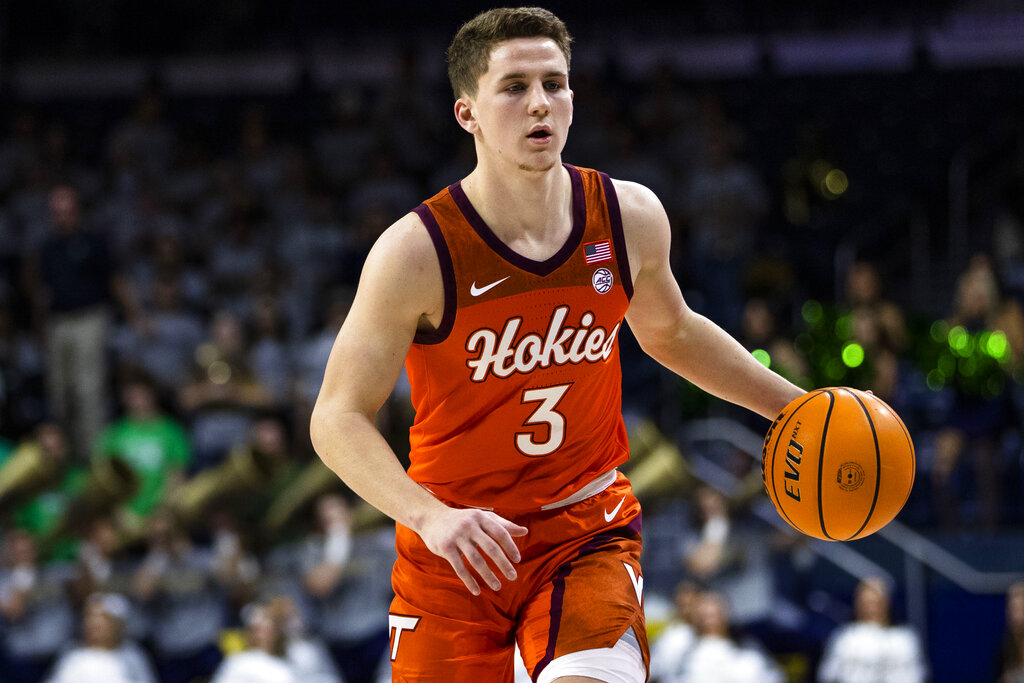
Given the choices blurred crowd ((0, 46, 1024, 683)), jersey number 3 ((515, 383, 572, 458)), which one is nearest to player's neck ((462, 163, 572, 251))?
jersey number 3 ((515, 383, 572, 458))

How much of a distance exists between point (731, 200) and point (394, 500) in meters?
8.35

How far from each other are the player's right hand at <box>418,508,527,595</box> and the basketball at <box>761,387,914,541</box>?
1.06 metres

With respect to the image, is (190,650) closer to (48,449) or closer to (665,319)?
(48,449)

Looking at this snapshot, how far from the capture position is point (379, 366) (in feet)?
10.6

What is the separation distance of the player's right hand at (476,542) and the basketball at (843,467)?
106 centimetres

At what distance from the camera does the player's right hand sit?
2.81m

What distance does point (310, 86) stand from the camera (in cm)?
1421

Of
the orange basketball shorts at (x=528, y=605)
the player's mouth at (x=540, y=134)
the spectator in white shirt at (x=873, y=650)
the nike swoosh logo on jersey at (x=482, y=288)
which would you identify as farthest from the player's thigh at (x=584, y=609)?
the spectator in white shirt at (x=873, y=650)

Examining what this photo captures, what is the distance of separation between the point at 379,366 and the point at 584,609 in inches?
32.1

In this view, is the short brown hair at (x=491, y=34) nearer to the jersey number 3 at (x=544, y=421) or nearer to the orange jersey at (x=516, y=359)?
the orange jersey at (x=516, y=359)

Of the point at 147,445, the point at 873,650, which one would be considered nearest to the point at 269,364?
the point at 147,445

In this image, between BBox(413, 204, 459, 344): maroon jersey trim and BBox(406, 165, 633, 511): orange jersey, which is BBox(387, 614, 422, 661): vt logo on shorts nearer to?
BBox(406, 165, 633, 511): orange jersey

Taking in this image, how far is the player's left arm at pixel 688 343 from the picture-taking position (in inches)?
144

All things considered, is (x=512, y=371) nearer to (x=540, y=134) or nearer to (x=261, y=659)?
(x=540, y=134)
